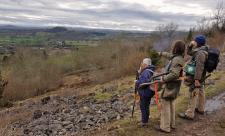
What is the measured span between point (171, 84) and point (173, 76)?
1.30 ft

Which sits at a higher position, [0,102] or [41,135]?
[41,135]

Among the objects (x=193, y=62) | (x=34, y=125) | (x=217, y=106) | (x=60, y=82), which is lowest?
(x=60, y=82)

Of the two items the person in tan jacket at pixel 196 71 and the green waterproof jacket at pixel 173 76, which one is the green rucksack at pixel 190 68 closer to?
the person in tan jacket at pixel 196 71

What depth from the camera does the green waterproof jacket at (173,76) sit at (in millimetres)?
9141

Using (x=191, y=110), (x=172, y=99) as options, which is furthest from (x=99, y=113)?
(x=172, y=99)

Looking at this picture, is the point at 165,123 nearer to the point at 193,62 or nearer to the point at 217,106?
the point at 193,62

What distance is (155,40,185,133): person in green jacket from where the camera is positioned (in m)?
9.16

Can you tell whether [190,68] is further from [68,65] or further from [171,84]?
[68,65]

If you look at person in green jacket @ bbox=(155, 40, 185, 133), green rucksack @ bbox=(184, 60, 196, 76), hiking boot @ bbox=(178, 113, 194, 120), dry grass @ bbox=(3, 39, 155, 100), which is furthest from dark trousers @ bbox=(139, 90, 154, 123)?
dry grass @ bbox=(3, 39, 155, 100)

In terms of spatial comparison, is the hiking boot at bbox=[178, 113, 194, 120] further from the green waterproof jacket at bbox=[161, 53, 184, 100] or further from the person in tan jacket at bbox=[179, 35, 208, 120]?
the green waterproof jacket at bbox=[161, 53, 184, 100]

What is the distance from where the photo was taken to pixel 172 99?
9656 mm

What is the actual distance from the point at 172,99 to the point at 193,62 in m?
1.28

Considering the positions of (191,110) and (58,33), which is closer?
(191,110)

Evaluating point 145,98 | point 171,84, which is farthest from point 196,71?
Result: point 145,98
